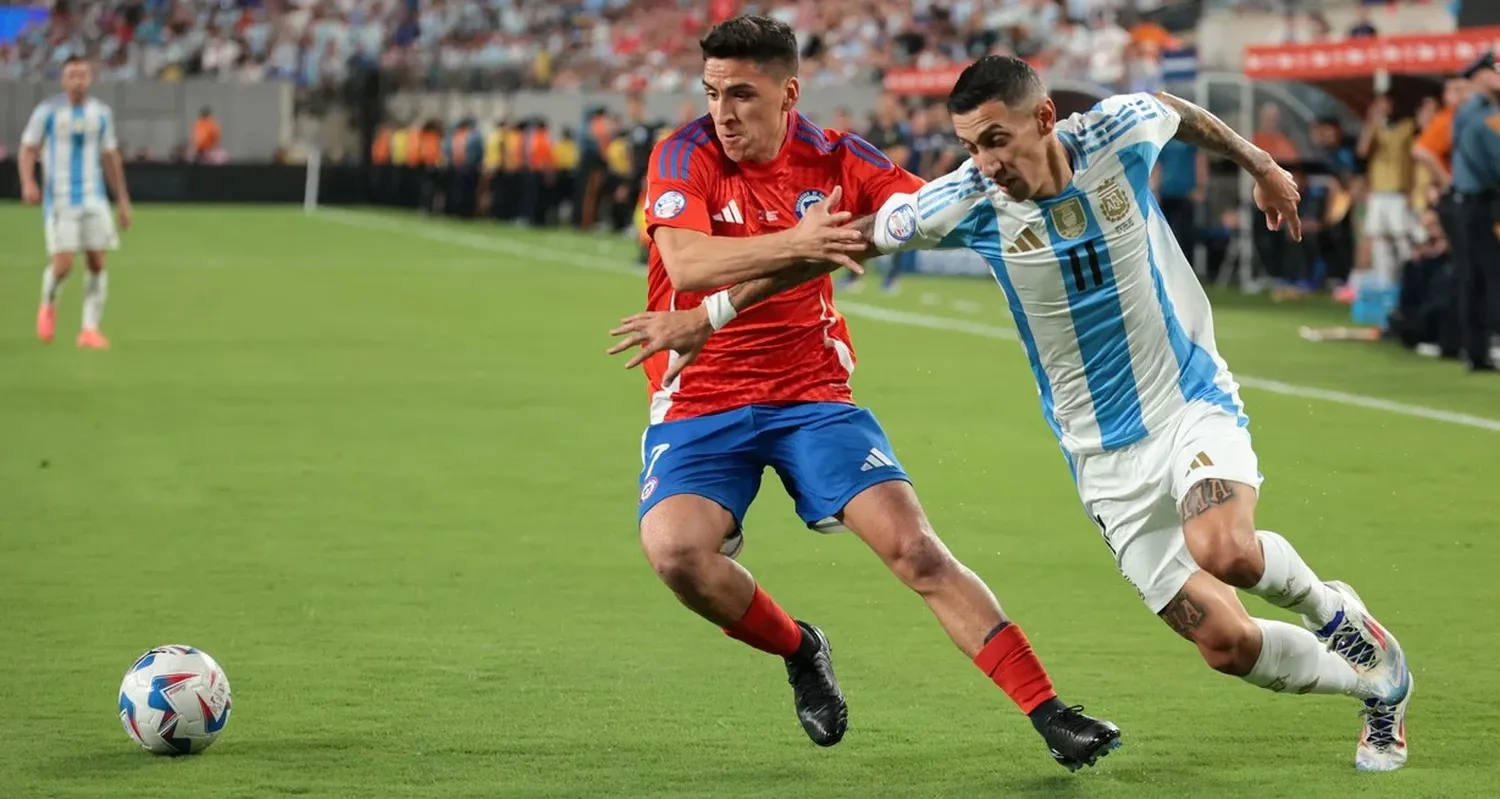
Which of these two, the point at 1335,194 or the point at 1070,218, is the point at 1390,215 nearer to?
the point at 1335,194

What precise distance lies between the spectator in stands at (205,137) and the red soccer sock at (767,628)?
44431 millimetres

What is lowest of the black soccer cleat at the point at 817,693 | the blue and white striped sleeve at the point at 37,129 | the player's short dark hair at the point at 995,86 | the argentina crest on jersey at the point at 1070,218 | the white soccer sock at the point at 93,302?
the white soccer sock at the point at 93,302

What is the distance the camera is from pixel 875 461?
594cm

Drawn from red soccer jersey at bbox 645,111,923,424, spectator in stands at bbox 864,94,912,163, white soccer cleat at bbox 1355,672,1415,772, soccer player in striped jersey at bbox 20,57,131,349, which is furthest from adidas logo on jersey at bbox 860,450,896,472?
spectator in stands at bbox 864,94,912,163

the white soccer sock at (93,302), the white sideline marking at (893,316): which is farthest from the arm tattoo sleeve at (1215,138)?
the white soccer sock at (93,302)

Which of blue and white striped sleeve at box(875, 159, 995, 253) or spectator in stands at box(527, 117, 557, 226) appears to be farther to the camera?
spectator in stands at box(527, 117, 557, 226)

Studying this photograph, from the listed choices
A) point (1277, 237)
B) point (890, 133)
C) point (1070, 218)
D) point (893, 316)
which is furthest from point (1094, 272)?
point (890, 133)

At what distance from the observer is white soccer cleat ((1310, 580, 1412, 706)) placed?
5641 mm

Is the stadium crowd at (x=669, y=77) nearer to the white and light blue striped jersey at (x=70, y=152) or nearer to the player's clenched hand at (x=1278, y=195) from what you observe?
the white and light blue striped jersey at (x=70, y=152)

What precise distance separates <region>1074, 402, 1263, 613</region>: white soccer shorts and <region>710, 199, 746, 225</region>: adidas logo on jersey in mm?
1137

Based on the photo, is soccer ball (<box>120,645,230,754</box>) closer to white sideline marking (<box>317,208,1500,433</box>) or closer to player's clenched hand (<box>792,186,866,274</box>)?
player's clenched hand (<box>792,186,866,274</box>)

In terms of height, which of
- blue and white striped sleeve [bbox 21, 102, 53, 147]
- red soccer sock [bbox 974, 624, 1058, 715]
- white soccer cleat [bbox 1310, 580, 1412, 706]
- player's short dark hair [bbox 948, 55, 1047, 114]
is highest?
player's short dark hair [bbox 948, 55, 1047, 114]

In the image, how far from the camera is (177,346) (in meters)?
17.8

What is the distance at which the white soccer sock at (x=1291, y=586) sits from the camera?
539 cm
